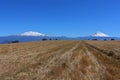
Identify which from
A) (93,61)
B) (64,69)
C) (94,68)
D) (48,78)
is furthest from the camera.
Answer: (93,61)

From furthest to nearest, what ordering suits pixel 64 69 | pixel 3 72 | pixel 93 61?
pixel 93 61, pixel 64 69, pixel 3 72

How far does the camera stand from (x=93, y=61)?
1138 inches

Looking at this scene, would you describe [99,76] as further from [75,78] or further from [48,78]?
[48,78]

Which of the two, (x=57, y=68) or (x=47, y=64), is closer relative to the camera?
(x=57, y=68)

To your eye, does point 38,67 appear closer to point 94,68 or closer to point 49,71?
point 49,71

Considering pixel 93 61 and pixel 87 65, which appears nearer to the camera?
pixel 87 65

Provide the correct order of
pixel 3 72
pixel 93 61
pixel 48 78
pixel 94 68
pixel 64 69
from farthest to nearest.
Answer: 1. pixel 93 61
2. pixel 94 68
3. pixel 64 69
4. pixel 3 72
5. pixel 48 78

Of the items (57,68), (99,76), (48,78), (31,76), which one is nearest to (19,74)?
(31,76)

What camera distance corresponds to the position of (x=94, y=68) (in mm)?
25406

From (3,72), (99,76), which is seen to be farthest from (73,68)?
(3,72)

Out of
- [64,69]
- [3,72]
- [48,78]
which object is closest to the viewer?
[48,78]

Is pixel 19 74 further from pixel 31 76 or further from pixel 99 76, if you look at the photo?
pixel 99 76

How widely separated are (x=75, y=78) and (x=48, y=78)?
2496 millimetres

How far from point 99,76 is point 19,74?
7.27 meters
